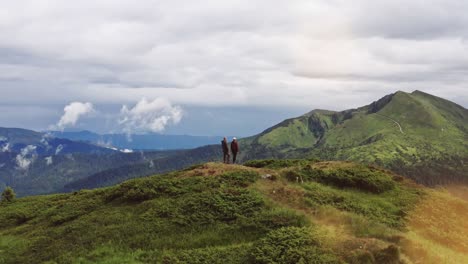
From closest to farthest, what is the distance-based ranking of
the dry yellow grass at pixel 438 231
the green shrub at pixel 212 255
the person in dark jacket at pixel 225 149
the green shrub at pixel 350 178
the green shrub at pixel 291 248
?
the green shrub at pixel 291 248, the dry yellow grass at pixel 438 231, the green shrub at pixel 212 255, the green shrub at pixel 350 178, the person in dark jacket at pixel 225 149

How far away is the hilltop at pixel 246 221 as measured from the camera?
24859mm

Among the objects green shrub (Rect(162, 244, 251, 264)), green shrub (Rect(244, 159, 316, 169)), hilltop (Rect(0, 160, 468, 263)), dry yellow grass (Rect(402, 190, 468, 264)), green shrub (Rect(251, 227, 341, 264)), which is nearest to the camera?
green shrub (Rect(251, 227, 341, 264))

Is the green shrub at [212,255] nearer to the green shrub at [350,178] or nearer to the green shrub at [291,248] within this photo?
the green shrub at [291,248]

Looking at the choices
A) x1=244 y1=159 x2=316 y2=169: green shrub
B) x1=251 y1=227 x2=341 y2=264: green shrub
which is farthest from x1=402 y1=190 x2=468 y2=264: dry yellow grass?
x1=244 y1=159 x2=316 y2=169: green shrub

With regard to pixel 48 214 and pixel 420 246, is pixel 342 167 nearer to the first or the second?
pixel 420 246

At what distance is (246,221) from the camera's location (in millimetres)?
29609

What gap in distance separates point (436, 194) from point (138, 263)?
28.4 m

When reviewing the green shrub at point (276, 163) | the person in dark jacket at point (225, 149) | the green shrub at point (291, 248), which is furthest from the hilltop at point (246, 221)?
the green shrub at point (276, 163)

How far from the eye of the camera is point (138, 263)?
25188 mm

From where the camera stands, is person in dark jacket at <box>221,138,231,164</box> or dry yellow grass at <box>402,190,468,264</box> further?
person in dark jacket at <box>221,138,231,164</box>

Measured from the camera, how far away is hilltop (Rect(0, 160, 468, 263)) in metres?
24.9

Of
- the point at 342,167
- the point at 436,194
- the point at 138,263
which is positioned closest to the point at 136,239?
the point at 138,263

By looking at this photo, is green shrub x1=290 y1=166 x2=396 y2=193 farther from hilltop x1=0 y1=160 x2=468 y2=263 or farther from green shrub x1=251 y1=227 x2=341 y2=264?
green shrub x1=251 y1=227 x2=341 y2=264

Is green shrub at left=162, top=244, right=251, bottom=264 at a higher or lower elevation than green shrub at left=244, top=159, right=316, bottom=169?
lower
